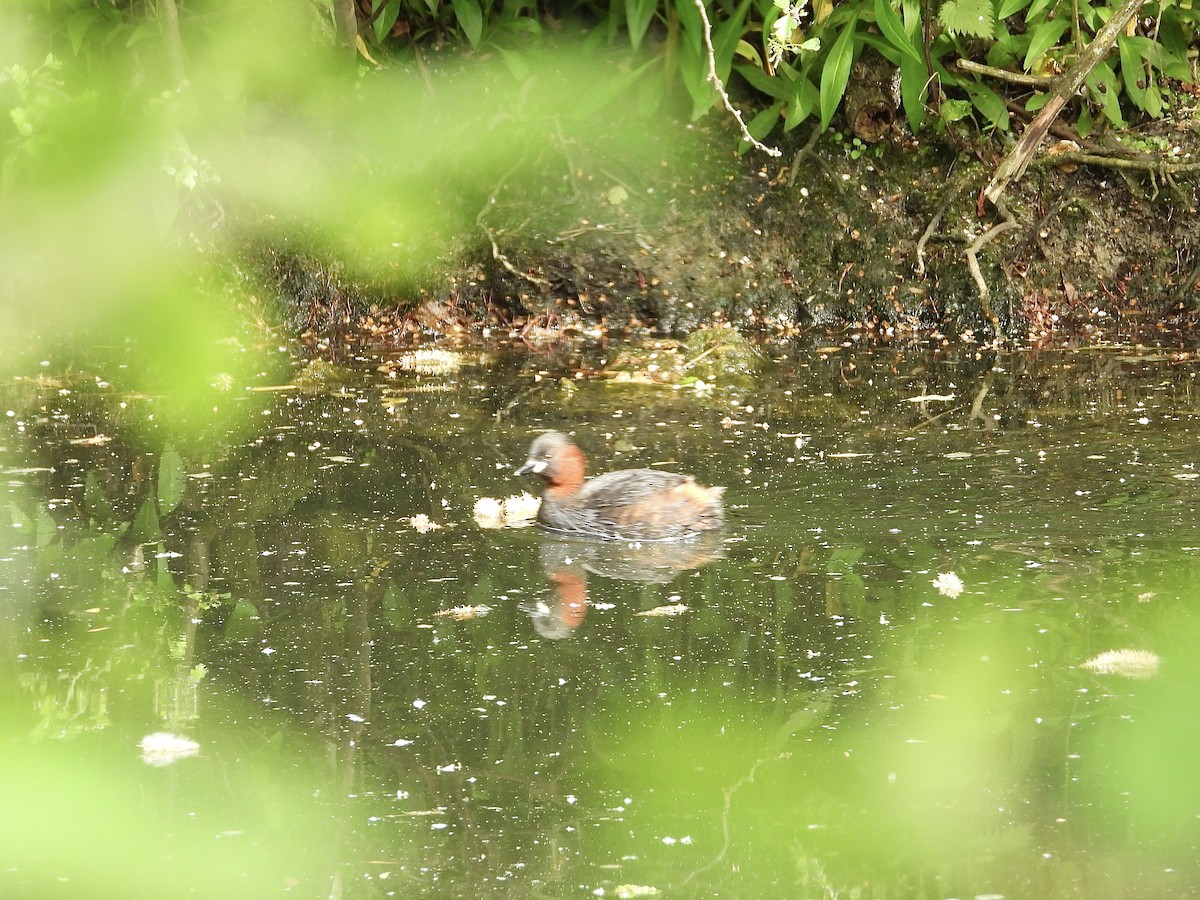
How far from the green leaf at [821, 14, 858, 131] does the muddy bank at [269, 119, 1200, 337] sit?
28.5 inches

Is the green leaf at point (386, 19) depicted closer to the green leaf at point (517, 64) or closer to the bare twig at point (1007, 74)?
the green leaf at point (517, 64)

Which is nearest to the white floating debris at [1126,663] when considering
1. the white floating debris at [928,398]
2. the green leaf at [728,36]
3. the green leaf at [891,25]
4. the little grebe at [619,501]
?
the little grebe at [619,501]

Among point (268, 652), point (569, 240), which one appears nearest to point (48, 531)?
point (268, 652)

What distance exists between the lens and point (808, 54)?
10516 millimetres

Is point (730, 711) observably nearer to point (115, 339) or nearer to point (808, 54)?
point (115, 339)

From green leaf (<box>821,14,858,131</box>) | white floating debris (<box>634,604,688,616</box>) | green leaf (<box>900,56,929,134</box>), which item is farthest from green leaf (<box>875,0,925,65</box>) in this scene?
white floating debris (<box>634,604,688,616</box>)

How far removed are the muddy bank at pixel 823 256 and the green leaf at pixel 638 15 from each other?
1.20 metres

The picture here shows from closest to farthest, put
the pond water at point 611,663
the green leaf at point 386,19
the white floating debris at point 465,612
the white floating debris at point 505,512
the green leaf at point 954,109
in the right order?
the pond water at point 611,663 < the white floating debris at point 465,612 < the white floating debris at point 505,512 < the green leaf at point 386,19 < the green leaf at point 954,109

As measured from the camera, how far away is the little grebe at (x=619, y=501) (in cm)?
586

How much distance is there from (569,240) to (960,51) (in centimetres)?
327

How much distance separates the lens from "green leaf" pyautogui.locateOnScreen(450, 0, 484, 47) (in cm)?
1102

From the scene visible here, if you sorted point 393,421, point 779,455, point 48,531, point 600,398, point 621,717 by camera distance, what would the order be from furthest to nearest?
point 600,398 → point 393,421 → point 779,455 → point 48,531 → point 621,717

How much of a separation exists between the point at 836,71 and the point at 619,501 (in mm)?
5439

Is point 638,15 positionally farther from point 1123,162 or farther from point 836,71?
point 1123,162
